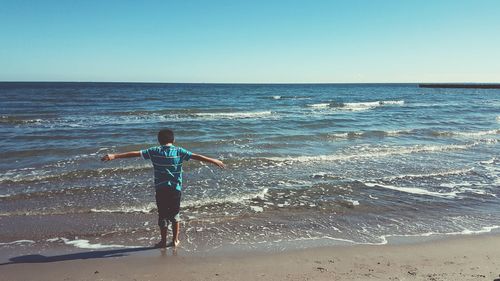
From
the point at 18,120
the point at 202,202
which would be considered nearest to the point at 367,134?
the point at 202,202

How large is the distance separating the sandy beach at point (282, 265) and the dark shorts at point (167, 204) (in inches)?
18.1

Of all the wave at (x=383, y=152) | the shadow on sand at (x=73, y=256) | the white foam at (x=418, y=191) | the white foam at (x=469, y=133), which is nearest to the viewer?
the shadow on sand at (x=73, y=256)

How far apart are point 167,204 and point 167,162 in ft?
2.02

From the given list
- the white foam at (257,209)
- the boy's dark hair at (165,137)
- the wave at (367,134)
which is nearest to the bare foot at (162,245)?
the boy's dark hair at (165,137)

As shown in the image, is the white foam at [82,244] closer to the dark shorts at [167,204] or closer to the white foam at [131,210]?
the dark shorts at [167,204]

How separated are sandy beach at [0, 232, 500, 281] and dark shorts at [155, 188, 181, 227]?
46cm

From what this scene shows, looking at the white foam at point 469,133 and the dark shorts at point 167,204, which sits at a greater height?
the dark shorts at point 167,204

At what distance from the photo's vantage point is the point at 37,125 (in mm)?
21438

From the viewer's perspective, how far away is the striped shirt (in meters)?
5.47

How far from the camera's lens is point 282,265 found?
17.2ft

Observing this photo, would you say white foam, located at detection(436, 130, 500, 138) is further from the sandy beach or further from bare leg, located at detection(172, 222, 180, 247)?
bare leg, located at detection(172, 222, 180, 247)

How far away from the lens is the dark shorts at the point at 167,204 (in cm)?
560

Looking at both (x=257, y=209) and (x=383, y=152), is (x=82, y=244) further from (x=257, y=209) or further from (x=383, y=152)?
(x=383, y=152)

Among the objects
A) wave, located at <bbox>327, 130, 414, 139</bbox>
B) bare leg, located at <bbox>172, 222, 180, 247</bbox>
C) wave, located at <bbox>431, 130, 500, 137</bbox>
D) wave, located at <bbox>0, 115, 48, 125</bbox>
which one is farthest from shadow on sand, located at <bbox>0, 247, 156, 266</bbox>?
wave, located at <bbox>0, 115, 48, 125</bbox>
